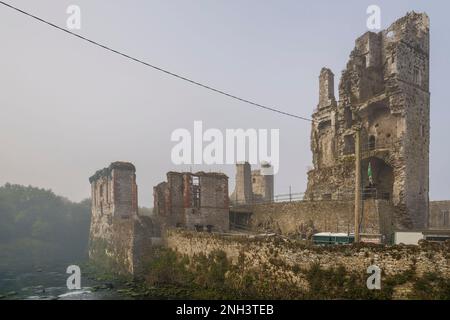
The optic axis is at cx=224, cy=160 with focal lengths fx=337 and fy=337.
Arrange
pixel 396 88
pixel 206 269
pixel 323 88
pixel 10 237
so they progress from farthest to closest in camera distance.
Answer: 1. pixel 10 237
2. pixel 323 88
3. pixel 396 88
4. pixel 206 269

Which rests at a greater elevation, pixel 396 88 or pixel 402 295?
pixel 396 88

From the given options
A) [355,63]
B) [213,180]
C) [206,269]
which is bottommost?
[206,269]

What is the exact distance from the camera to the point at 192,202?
110 ft

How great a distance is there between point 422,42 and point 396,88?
6.70 m

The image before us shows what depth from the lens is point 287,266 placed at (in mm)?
17734

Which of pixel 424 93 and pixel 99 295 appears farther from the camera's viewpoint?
pixel 424 93

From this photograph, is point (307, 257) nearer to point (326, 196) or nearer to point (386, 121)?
point (326, 196)

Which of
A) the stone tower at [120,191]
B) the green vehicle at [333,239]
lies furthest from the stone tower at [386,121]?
the stone tower at [120,191]

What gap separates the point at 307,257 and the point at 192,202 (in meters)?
18.2

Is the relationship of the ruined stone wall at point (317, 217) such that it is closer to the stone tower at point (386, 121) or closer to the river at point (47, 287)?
the stone tower at point (386, 121)

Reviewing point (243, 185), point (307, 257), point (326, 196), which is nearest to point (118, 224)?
point (326, 196)

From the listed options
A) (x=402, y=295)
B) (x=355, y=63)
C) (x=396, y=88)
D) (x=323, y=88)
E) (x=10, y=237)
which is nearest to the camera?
Result: (x=402, y=295)
